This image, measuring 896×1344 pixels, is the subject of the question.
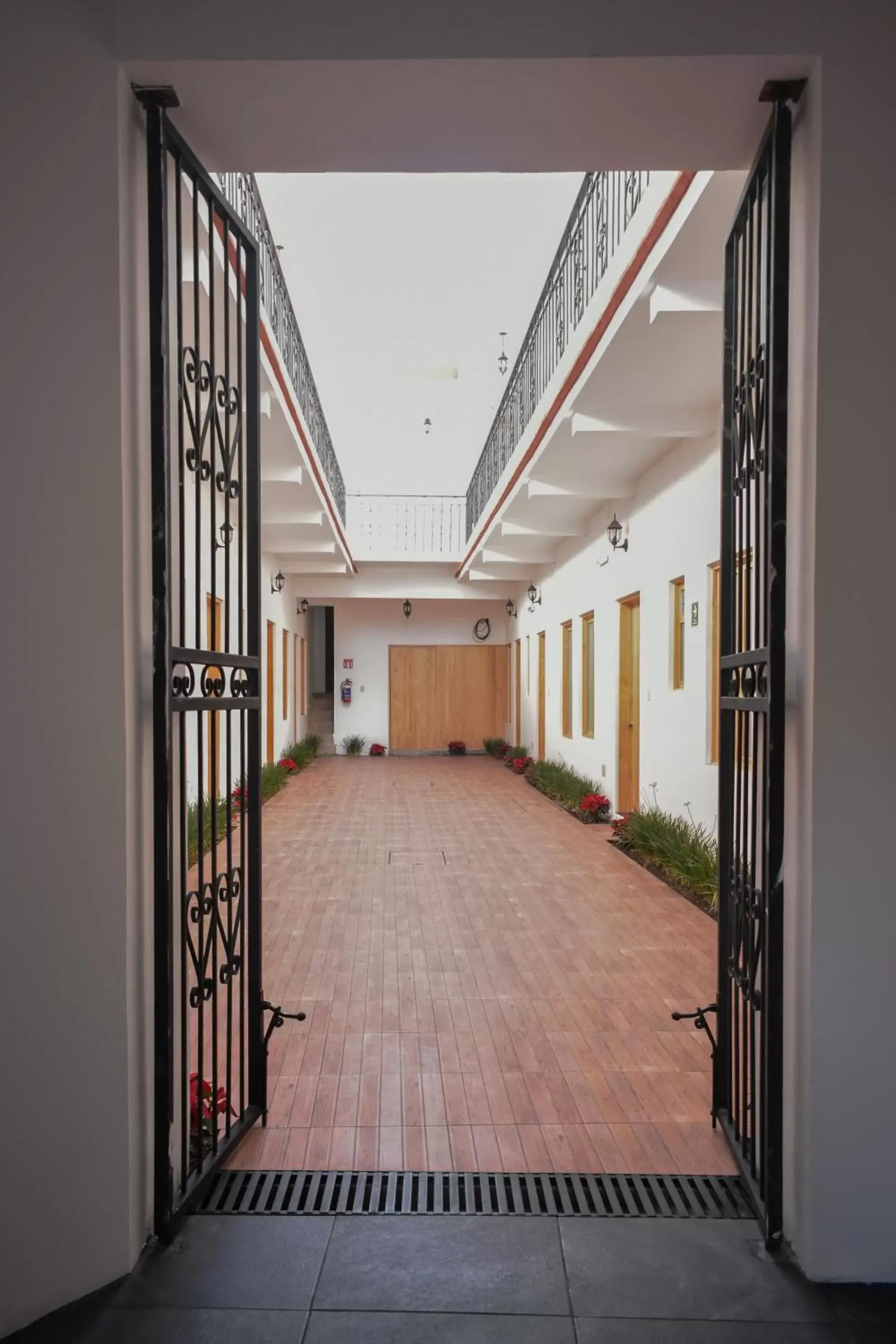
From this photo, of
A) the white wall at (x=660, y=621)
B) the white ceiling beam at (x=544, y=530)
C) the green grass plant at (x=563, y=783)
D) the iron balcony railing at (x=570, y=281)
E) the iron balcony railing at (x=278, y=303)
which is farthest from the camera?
the white ceiling beam at (x=544, y=530)

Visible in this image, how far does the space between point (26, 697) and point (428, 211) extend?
9.11 metres

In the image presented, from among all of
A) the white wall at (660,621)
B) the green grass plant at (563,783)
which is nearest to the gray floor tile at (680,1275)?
the white wall at (660,621)

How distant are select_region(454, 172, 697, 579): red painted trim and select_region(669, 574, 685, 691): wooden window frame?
167 cm

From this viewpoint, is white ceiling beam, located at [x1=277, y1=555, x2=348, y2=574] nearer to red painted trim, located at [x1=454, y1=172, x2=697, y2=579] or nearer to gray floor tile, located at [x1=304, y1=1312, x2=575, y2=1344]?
red painted trim, located at [x1=454, y1=172, x2=697, y2=579]

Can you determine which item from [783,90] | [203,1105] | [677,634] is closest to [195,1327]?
[203,1105]

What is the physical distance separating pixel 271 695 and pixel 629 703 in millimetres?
4636

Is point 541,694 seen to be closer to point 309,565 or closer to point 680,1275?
point 309,565

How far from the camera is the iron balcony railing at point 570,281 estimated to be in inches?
240

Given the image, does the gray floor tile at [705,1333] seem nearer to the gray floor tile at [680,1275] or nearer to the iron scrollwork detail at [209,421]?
the gray floor tile at [680,1275]

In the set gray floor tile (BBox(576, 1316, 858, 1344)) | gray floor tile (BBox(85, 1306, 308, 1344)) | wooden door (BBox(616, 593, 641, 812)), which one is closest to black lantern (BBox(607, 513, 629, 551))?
wooden door (BBox(616, 593, 641, 812))

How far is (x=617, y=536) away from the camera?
30.8 ft

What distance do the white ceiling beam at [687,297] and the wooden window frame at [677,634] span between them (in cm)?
322

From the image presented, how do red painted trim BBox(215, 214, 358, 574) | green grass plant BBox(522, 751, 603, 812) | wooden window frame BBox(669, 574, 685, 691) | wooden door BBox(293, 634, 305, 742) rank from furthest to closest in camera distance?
wooden door BBox(293, 634, 305, 742) → green grass plant BBox(522, 751, 603, 812) → wooden window frame BBox(669, 574, 685, 691) → red painted trim BBox(215, 214, 358, 574)

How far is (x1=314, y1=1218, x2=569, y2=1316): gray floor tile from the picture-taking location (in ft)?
7.10
